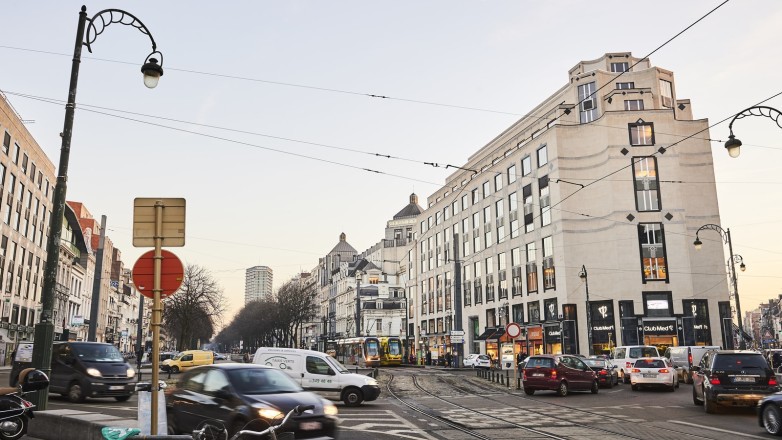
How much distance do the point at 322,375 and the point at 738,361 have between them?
12388mm

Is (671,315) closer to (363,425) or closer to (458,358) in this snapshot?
(458,358)

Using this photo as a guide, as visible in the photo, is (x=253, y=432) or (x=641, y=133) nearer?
(x=253, y=432)

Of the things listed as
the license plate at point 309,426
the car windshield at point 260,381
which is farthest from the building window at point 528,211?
the license plate at point 309,426

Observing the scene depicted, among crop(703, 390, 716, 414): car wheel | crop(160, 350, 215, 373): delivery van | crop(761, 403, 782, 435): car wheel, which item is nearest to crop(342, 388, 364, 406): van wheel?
crop(703, 390, 716, 414): car wheel

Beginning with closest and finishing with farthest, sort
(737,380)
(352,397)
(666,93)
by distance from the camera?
(737,380) → (352,397) → (666,93)

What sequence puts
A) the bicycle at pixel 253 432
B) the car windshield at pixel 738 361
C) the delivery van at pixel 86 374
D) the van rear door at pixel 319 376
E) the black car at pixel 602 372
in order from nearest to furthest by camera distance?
1. the bicycle at pixel 253 432
2. the car windshield at pixel 738 361
3. the delivery van at pixel 86 374
4. the van rear door at pixel 319 376
5. the black car at pixel 602 372

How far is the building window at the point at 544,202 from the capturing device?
55844mm

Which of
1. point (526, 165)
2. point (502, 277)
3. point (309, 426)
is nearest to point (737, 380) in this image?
point (309, 426)

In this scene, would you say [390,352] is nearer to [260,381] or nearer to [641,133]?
[641,133]

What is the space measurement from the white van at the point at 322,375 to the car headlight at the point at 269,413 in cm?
1069

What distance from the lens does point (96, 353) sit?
20.1 meters

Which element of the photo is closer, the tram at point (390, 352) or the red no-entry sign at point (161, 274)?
the red no-entry sign at point (161, 274)

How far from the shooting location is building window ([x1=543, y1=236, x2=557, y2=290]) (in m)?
55.2

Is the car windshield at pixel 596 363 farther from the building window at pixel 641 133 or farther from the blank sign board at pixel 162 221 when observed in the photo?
the building window at pixel 641 133
